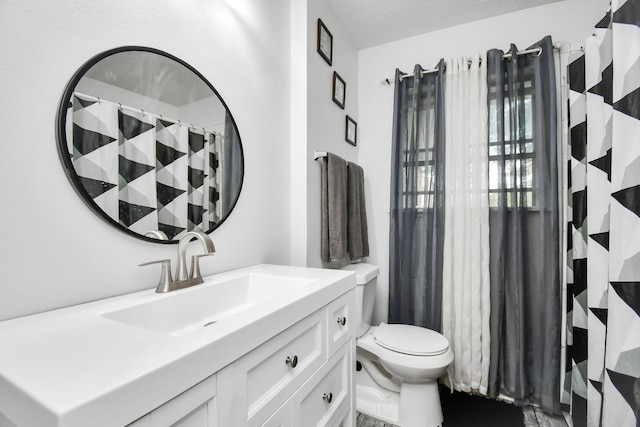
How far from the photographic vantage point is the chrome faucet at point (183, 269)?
0.82 m

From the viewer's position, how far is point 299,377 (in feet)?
2.48

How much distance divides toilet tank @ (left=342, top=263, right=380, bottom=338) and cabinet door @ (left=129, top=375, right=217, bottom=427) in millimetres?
1131

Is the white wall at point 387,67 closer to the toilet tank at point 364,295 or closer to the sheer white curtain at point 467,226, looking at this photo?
the sheer white curtain at point 467,226

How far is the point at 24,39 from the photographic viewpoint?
623 mm

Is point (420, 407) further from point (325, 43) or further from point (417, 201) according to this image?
point (325, 43)

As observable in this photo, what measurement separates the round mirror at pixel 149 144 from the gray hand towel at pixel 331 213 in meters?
0.57

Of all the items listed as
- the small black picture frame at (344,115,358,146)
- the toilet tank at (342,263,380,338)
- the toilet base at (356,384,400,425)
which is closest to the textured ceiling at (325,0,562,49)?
the small black picture frame at (344,115,358,146)

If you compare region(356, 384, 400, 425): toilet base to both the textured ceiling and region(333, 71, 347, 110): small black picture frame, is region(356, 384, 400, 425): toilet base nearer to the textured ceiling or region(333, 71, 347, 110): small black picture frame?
region(333, 71, 347, 110): small black picture frame

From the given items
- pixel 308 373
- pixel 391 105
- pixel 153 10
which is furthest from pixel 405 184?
pixel 153 10

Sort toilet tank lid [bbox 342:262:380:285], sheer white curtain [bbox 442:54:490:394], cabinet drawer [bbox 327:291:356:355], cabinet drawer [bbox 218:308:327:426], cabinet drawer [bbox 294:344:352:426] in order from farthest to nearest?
sheer white curtain [bbox 442:54:490:394] < toilet tank lid [bbox 342:262:380:285] < cabinet drawer [bbox 327:291:356:355] < cabinet drawer [bbox 294:344:352:426] < cabinet drawer [bbox 218:308:327:426]

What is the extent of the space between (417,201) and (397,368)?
41.7 inches

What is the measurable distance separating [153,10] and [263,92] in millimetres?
540

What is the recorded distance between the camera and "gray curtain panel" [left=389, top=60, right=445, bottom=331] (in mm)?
1842

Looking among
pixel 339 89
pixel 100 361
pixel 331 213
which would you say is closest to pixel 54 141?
pixel 100 361
